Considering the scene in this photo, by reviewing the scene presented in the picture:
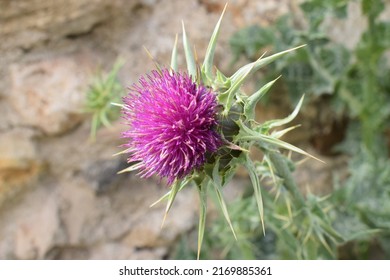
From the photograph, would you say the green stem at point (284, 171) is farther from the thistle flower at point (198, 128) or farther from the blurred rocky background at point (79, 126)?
the blurred rocky background at point (79, 126)

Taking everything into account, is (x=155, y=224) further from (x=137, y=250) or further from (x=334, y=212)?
(x=334, y=212)

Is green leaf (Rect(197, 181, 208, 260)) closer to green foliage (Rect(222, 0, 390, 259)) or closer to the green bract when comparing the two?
the green bract

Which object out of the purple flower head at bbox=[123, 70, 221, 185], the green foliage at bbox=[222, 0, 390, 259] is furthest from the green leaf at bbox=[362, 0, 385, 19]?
the purple flower head at bbox=[123, 70, 221, 185]

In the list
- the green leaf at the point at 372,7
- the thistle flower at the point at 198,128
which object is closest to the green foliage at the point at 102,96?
the thistle flower at the point at 198,128

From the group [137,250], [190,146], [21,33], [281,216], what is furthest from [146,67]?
[190,146]

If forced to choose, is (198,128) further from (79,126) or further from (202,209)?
(79,126)

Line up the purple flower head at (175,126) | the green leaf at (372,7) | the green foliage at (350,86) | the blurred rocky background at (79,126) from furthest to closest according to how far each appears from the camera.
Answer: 1. the blurred rocky background at (79,126)
2. the green foliage at (350,86)
3. the green leaf at (372,7)
4. the purple flower head at (175,126)

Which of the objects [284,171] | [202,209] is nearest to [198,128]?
[202,209]
